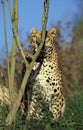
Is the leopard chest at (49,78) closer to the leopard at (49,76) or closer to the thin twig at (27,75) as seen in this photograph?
the leopard at (49,76)

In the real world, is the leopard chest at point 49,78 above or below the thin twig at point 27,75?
above

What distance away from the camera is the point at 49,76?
24.1ft

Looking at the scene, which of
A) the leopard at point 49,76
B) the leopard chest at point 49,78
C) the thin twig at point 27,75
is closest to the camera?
the thin twig at point 27,75

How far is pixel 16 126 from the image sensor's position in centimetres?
520

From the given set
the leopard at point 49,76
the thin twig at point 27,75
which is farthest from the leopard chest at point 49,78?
the thin twig at point 27,75

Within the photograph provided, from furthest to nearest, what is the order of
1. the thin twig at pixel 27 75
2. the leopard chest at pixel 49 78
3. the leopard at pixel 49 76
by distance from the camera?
the leopard chest at pixel 49 78
the leopard at pixel 49 76
the thin twig at pixel 27 75

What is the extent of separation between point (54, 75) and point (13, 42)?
7.90 feet

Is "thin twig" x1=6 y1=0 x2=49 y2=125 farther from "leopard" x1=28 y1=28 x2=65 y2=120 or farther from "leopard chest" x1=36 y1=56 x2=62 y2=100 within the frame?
"leopard chest" x1=36 y1=56 x2=62 y2=100

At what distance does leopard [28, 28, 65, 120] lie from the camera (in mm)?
6857

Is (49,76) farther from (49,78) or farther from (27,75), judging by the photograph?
(27,75)

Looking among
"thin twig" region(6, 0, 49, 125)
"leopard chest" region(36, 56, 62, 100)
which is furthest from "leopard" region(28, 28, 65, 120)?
"thin twig" region(6, 0, 49, 125)

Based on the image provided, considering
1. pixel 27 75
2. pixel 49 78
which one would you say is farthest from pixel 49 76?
pixel 27 75

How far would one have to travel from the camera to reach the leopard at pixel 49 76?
22.5ft

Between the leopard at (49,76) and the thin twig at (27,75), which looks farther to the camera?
the leopard at (49,76)
